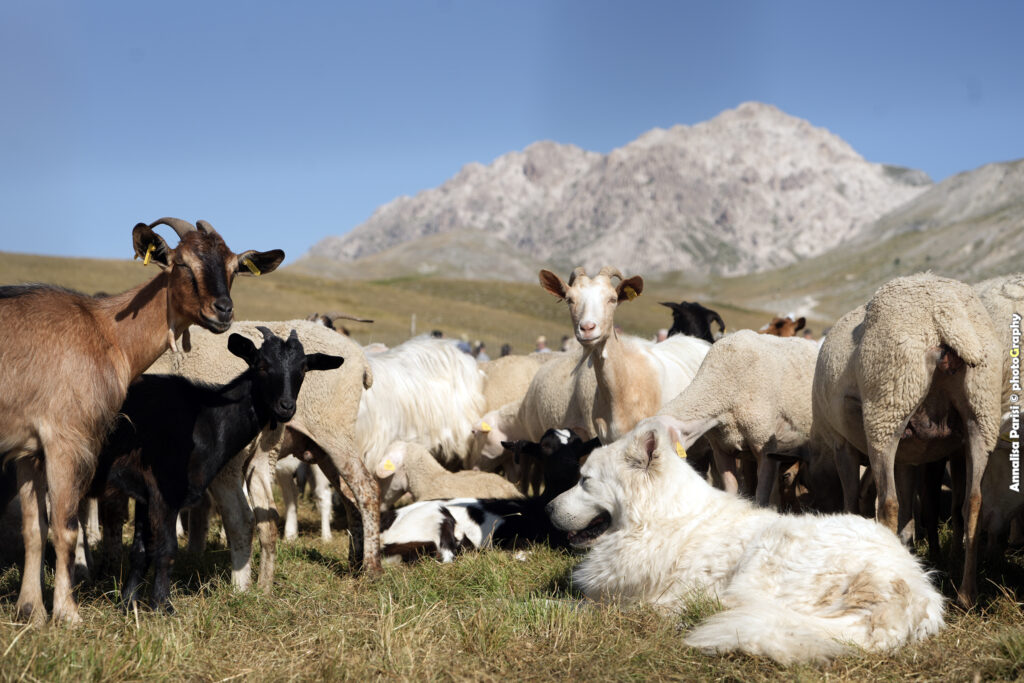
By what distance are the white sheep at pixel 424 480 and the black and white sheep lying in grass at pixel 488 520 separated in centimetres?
108

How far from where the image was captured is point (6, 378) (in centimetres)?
468

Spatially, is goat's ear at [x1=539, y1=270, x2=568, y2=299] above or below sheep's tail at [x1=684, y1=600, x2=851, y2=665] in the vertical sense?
above

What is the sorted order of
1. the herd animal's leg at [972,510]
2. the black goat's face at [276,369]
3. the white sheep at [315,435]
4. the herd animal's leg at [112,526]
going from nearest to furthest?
the herd animal's leg at [972,510] < the black goat's face at [276,369] < the herd animal's leg at [112,526] < the white sheep at [315,435]

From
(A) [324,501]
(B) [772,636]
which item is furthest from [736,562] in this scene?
(A) [324,501]

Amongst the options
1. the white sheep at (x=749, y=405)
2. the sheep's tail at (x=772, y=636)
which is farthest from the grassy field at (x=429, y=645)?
the white sheep at (x=749, y=405)

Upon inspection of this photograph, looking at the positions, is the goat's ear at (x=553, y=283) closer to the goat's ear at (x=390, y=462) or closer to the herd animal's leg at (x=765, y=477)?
the herd animal's leg at (x=765, y=477)

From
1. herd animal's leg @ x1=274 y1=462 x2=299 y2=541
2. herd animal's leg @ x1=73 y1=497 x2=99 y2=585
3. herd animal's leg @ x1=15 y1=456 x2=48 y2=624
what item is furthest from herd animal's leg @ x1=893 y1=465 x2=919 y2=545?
herd animal's leg @ x1=73 y1=497 x2=99 y2=585

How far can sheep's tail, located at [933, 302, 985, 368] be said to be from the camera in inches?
209

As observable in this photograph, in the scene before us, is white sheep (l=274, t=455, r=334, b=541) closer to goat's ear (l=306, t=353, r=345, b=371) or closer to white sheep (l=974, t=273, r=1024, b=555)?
goat's ear (l=306, t=353, r=345, b=371)

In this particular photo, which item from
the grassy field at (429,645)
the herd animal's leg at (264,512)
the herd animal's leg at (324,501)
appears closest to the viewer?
the grassy field at (429,645)

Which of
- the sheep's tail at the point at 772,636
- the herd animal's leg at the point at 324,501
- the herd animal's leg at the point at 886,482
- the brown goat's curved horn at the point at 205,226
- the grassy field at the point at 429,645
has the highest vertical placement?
the brown goat's curved horn at the point at 205,226

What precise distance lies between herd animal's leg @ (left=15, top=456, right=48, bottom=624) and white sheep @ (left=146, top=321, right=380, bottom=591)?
1.69 m

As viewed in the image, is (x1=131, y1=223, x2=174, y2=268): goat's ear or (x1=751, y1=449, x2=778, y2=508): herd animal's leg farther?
(x1=751, y1=449, x2=778, y2=508): herd animal's leg

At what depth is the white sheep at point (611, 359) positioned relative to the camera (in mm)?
7820
